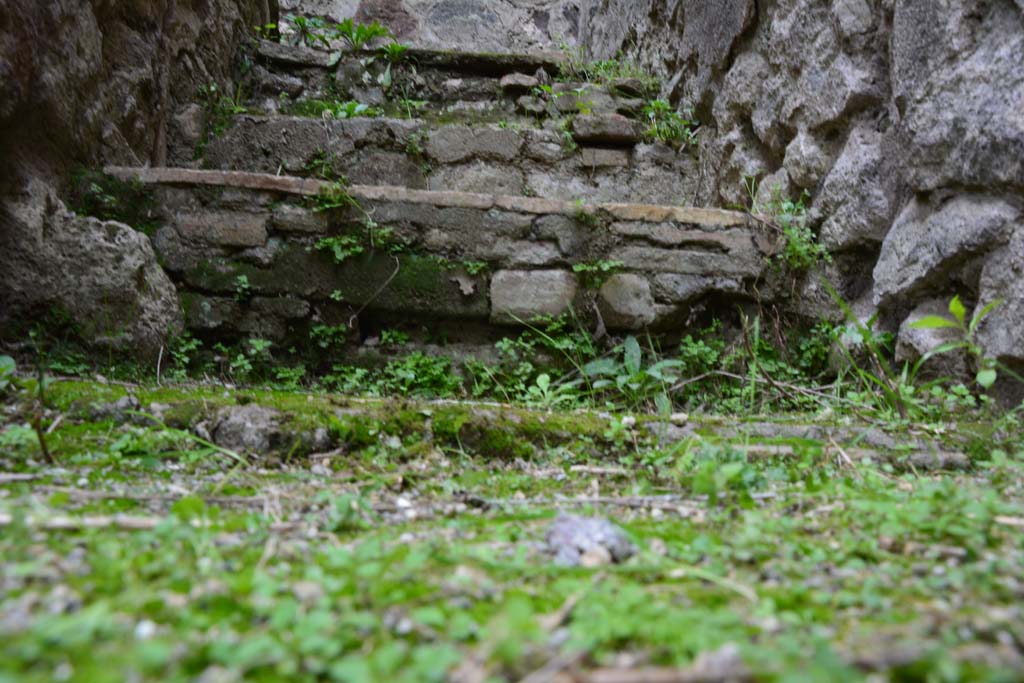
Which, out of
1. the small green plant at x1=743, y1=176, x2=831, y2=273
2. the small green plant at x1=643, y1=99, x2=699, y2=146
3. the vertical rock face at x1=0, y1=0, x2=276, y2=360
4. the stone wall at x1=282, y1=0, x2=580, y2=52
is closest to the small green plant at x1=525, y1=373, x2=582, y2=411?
the small green plant at x1=743, y1=176, x2=831, y2=273

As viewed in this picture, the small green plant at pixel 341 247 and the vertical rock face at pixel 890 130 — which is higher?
the vertical rock face at pixel 890 130

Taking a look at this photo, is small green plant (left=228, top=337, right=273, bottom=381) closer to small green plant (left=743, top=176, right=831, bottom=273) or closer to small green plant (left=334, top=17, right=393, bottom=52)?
small green plant (left=743, top=176, right=831, bottom=273)

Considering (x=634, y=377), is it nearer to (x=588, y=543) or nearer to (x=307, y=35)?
(x=588, y=543)

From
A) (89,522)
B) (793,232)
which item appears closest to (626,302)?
(793,232)

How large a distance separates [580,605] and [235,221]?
238 centimetres

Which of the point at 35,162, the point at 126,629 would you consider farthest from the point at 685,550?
the point at 35,162

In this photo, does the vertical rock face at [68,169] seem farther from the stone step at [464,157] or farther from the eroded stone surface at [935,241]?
the eroded stone surface at [935,241]

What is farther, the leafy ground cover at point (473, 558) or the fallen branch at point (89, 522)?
the fallen branch at point (89, 522)

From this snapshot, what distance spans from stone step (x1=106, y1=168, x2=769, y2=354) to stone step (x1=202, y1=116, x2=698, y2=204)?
31.6 inches

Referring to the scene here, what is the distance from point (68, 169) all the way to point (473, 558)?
8.13ft

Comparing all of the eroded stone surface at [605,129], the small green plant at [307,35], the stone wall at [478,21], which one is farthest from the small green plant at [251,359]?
the stone wall at [478,21]

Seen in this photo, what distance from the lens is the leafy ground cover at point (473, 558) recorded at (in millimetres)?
690

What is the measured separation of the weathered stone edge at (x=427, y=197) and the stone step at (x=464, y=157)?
0.74 meters

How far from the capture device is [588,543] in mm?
1092
